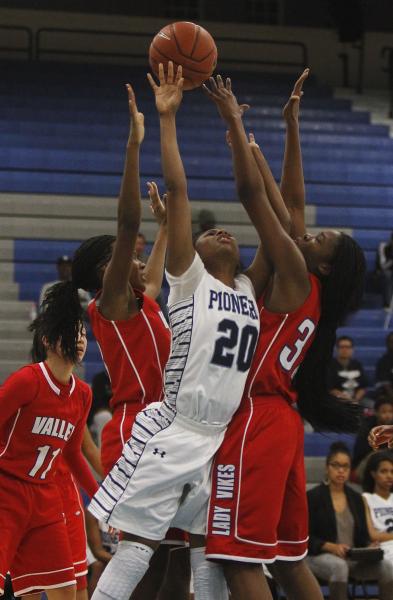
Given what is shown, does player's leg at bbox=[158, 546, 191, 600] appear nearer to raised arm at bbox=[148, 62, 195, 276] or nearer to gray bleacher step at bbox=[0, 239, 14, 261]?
raised arm at bbox=[148, 62, 195, 276]

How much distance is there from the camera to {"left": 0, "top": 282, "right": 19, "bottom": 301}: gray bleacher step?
40.3 ft

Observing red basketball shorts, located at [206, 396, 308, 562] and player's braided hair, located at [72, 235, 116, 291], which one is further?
player's braided hair, located at [72, 235, 116, 291]

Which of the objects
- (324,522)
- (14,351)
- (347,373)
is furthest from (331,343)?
(14,351)

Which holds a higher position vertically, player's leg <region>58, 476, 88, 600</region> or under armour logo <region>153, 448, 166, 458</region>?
under armour logo <region>153, 448, 166, 458</region>

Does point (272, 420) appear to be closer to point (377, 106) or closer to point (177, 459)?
point (177, 459)

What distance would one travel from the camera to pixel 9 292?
1230 centimetres

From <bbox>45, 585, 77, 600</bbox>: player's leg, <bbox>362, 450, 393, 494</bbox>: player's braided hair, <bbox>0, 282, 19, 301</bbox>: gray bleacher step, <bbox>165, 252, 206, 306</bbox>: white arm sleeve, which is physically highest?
<bbox>165, 252, 206, 306</bbox>: white arm sleeve

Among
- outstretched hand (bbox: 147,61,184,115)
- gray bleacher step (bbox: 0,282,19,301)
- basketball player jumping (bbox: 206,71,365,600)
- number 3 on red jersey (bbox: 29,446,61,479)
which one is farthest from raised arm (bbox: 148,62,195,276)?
gray bleacher step (bbox: 0,282,19,301)

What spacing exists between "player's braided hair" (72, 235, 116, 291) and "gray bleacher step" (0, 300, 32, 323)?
23.2 ft

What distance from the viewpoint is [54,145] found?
14.3 meters

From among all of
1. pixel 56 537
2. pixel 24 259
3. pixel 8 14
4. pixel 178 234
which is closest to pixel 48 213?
pixel 24 259

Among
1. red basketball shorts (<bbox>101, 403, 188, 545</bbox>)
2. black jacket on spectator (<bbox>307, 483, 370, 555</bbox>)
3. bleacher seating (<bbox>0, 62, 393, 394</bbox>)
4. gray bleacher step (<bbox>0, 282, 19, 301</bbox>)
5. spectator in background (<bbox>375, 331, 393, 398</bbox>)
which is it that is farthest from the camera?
bleacher seating (<bbox>0, 62, 393, 394</bbox>)

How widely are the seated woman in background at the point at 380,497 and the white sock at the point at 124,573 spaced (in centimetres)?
429

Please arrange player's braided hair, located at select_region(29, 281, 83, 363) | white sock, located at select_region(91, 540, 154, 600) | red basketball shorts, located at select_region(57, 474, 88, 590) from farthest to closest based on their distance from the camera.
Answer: red basketball shorts, located at select_region(57, 474, 88, 590), player's braided hair, located at select_region(29, 281, 83, 363), white sock, located at select_region(91, 540, 154, 600)
